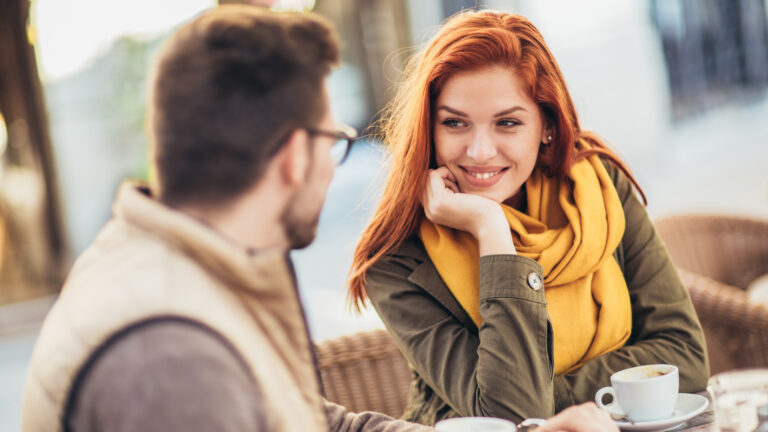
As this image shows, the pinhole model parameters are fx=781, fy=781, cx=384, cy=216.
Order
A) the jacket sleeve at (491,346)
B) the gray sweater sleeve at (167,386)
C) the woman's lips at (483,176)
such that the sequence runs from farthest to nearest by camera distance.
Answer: the woman's lips at (483,176) < the jacket sleeve at (491,346) < the gray sweater sleeve at (167,386)

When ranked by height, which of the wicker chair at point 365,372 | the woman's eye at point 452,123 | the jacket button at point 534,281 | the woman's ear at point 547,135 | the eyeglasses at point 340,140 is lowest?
the wicker chair at point 365,372

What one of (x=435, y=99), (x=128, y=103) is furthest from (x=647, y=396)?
(x=128, y=103)

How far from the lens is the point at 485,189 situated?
1.76 metres

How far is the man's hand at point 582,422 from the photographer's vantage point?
47.6 inches

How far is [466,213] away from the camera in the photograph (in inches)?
66.4

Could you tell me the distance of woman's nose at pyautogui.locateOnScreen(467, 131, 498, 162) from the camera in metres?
1.68

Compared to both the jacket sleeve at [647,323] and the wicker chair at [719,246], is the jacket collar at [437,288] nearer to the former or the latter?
the jacket sleeve at [647,323]

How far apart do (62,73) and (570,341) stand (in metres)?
6.32

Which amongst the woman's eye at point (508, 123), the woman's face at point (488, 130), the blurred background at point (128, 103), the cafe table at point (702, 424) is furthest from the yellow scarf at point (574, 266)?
the blurred background at point (128, 103)

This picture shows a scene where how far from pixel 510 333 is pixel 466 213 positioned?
29cm

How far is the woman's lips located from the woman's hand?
4 cm

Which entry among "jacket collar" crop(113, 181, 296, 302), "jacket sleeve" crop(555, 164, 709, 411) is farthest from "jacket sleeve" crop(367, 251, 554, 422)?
"jacket collar" crop(113, 181, 296, 302)

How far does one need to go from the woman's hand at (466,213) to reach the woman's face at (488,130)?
0.18ft

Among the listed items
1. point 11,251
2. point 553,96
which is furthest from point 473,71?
point 11,251
